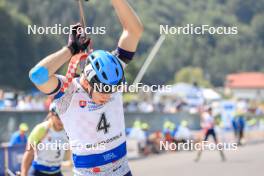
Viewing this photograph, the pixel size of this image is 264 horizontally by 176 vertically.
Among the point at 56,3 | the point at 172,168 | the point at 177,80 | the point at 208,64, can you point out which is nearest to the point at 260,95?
the point at 208,64

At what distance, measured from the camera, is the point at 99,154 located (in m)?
4.63

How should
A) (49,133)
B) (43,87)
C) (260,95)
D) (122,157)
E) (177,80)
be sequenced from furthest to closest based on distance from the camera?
(260,95) < (177,80) < (49,133) < (122,157) < (43,87)

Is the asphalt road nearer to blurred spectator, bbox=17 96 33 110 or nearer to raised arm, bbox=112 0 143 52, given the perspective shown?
blurred spectator, bbox=17 96 33 110

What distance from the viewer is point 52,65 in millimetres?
4391

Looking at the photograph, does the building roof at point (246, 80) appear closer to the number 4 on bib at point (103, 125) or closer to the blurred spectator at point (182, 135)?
the blurred spectator at point (182, 135)

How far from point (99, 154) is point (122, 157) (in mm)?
196

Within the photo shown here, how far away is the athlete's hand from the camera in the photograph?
15.2 feet

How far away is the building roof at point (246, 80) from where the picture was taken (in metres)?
147

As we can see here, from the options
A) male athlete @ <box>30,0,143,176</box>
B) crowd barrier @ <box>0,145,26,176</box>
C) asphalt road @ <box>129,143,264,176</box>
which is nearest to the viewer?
male athlete @ <box>30,0,143,176</box>

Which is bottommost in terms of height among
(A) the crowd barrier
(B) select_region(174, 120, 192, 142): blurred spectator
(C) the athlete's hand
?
(A) the crowd barrier

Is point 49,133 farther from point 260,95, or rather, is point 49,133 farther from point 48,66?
point 260,95

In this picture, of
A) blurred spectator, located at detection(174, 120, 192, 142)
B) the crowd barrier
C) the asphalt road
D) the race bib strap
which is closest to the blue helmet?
the race bib strap

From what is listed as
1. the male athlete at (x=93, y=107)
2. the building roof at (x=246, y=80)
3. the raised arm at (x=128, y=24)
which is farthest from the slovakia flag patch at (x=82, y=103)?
the building roof at (x=246, y=80)

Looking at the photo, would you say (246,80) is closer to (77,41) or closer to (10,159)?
(10,159)
